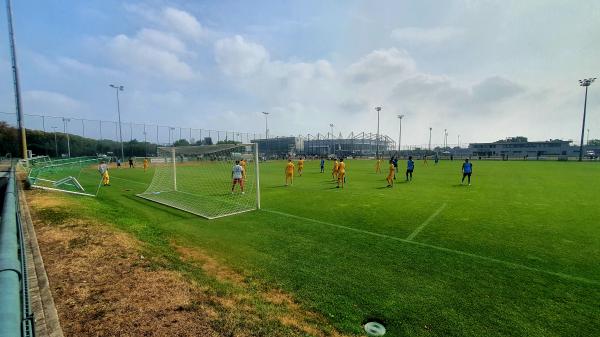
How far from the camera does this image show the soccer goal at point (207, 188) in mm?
11312

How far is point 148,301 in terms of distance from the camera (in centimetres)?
377

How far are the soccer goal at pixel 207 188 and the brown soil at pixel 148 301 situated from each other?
15.0 feet

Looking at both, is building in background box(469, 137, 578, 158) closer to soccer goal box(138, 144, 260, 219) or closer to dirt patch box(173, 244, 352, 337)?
soccer goal box(138, 144, 260, 219)

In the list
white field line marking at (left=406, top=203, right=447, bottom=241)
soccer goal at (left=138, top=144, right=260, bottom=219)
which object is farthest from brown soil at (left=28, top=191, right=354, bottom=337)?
soccer goal at (left=138, top=144, right=260, bottom=219)

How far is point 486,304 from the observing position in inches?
167

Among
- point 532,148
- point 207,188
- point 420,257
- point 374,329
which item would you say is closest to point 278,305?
point 374,329

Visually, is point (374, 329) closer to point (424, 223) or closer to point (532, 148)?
point (424, 223)

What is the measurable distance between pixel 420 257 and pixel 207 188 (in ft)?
45.2

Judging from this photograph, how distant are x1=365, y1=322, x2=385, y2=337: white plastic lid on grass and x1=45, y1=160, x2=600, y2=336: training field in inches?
4.5

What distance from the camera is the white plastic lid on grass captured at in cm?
360

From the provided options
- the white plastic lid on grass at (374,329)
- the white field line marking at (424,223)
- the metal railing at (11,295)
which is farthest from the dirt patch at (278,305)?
the white field line marking at (424,223)

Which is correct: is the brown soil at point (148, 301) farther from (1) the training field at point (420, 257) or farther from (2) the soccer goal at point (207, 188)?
(2) the soccer goal at point (207, 188)

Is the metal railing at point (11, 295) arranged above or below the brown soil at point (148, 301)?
above

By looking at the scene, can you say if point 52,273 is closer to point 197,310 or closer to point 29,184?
point 197,310
